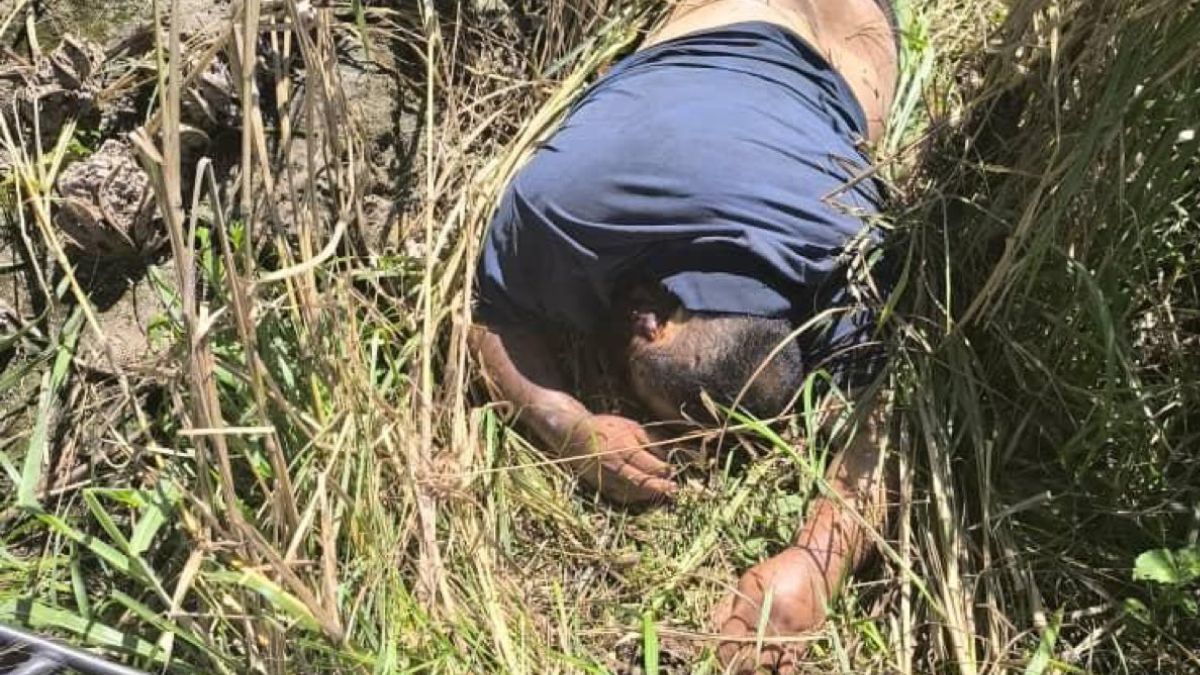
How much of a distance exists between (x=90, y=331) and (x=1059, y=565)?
1.78 metres

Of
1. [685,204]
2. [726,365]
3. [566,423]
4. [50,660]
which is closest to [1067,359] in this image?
[726,365]

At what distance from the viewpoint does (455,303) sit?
7.65ft

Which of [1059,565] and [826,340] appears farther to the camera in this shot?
[826,340]

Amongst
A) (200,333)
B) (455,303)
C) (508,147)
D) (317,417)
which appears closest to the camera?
(200,333)

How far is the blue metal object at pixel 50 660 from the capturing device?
5.35 ft

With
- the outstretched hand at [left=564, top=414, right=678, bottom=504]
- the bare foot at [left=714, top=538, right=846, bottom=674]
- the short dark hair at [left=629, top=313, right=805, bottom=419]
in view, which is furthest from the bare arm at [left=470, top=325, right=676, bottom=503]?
the bare foot at [left=714, top=538, right=846, bottom=674]

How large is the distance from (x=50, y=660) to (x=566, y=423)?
98 centimetres

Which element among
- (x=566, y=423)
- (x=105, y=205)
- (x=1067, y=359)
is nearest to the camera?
(x=1067, y=359)

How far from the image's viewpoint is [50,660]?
5.41ft

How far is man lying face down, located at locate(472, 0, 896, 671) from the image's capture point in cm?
214

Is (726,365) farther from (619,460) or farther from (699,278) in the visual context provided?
(619,460)

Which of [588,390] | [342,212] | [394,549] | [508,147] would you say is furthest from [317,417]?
[508,147]

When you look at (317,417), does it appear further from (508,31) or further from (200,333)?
(508,31)

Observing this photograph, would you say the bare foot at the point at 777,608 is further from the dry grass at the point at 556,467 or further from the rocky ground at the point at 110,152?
the rocky ground at the point at 110,152
